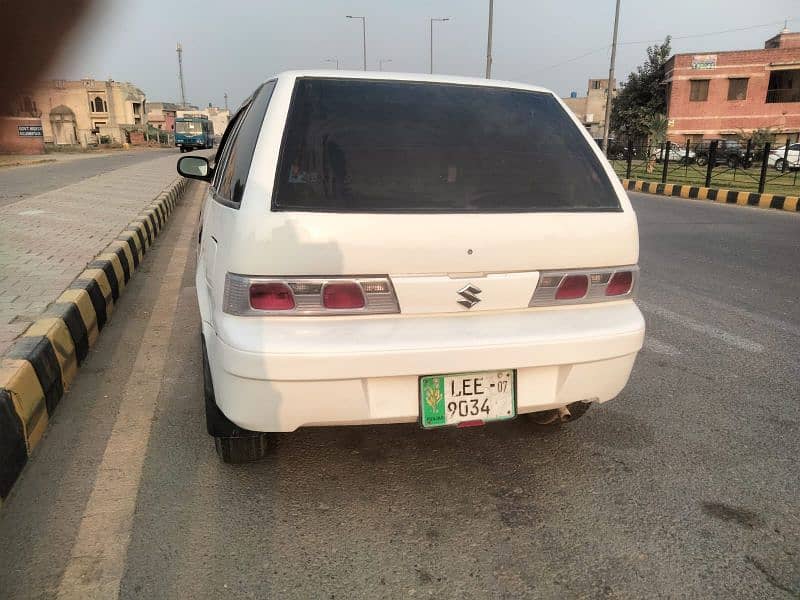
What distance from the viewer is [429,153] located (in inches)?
99.6

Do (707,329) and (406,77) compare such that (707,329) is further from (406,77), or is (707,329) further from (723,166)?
(723,166)

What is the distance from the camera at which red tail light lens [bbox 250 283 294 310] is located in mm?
2172

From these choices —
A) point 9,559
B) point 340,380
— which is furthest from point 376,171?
point 9,559

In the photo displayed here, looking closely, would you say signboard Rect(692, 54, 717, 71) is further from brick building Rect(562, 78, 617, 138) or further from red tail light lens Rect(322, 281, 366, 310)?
red tail light lens Rect(322, 281, 366, 310)

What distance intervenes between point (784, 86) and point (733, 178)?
2232 centimetres

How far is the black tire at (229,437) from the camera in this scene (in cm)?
247

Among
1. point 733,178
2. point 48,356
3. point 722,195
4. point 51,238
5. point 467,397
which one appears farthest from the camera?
point 733,178

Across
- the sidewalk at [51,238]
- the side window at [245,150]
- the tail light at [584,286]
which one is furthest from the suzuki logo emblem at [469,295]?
the sidewalk at [51,238]

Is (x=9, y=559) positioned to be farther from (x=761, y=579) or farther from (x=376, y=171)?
→ (x=761, y=579)

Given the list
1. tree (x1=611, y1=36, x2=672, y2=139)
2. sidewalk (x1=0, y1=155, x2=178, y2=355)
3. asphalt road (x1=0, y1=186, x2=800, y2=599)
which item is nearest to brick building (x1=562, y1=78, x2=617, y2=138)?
tree (x1=611, y1=36, x2=672, y2=139)

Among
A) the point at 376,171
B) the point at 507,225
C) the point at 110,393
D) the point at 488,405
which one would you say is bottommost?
the point at 110,393

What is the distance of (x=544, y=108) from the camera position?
2.92 meters

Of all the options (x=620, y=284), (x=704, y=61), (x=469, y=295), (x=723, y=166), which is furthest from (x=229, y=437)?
(x=704, y=61)

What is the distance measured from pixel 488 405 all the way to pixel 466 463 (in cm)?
52
